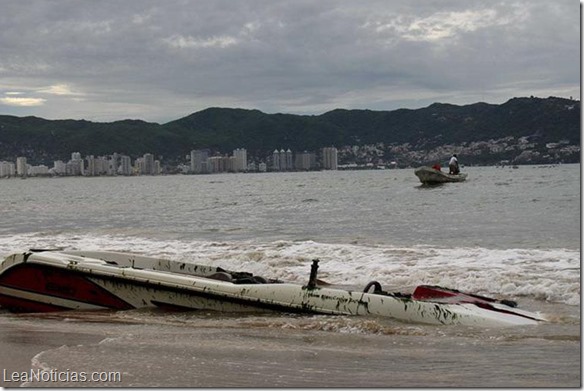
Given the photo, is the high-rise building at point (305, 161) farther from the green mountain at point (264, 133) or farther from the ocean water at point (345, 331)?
the ocean water at point (345, 331)

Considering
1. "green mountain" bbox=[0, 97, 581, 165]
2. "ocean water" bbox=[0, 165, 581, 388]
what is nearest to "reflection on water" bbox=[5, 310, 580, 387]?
"ocean water" bbox=[0, 165, 581, 388]

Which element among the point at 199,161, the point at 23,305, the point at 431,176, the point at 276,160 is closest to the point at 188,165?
the point at 199,161

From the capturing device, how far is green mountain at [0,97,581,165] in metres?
143

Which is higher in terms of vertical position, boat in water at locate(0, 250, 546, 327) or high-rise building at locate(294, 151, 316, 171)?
Result: high-rise building at locate(294, 151, 316, 171)

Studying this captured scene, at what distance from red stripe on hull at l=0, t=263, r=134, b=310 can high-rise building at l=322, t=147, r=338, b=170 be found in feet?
509

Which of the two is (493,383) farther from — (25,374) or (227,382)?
(25,374)

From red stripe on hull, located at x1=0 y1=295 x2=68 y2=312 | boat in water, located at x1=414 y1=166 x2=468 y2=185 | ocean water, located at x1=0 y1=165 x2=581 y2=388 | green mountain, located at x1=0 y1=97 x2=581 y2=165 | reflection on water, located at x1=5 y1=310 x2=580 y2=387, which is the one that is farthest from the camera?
green mountain, located at x1=0 y1=97 x2=581 y2=165

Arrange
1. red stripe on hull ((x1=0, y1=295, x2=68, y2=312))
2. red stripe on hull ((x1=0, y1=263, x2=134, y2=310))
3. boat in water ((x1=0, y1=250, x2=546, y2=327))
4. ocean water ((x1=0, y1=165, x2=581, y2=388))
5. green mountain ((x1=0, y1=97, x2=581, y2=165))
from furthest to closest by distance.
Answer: green mountain ((x1=0, y1=97, x2=581, y2=165)) → red stripe on hull ((x1=0, y1=295, x2=68, y2=312)) → red stripe on hull ((x1=0, y1=263, x2=134, y2=310)) → boat in water ((x1=0, y1=250, x2=546, y2=327)) → ocean water ((x1=0, y1=165, x2=581, y2=388))

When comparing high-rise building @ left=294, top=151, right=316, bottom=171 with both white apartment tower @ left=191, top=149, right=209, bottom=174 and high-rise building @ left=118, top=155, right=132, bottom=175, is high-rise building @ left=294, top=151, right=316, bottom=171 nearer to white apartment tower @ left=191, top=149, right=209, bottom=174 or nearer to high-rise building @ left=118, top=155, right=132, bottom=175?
white apartment tower @ left=191, top=149, right=209, bottom=174

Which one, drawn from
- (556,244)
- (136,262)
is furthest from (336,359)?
(556,244)

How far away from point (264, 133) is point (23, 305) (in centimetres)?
17541

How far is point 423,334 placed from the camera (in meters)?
6.98

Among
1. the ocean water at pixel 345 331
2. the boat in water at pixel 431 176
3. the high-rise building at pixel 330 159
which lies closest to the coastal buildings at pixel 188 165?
the high-rise building at pixel 330 159

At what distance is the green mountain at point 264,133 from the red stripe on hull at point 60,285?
417 ft
